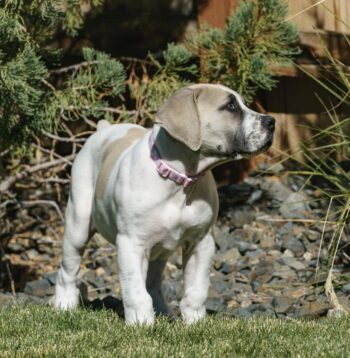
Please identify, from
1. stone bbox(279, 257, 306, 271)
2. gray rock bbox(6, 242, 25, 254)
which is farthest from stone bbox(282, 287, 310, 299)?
gray rock bbox(6, 242, 25, 254)

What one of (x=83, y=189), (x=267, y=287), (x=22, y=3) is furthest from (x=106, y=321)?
(x=22, y=3)

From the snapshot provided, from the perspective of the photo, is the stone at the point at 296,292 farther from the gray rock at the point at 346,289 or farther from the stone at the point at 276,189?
the stone at the point at 276,189

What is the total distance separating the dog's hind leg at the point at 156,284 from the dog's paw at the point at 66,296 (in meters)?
0.48

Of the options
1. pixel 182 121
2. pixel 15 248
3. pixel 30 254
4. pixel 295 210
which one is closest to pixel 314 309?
pixel 182 121

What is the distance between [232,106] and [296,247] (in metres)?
2.53

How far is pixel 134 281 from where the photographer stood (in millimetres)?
5133

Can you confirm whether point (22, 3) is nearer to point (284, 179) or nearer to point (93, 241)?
point (93, 241)

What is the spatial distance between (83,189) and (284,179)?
128 inches

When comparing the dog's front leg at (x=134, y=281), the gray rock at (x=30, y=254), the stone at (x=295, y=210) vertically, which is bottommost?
the gray rock at (x=30, y=254)

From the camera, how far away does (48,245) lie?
8.34 metres

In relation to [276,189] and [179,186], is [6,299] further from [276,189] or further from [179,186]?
[276,189]

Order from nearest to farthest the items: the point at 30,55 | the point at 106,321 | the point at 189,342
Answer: the point at 189,342 → the point at 106,321 → the point at 30,55

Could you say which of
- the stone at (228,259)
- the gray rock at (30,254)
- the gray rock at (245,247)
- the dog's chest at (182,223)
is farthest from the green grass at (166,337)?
the gray rock at (30,254)

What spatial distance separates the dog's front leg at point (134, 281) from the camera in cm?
510
